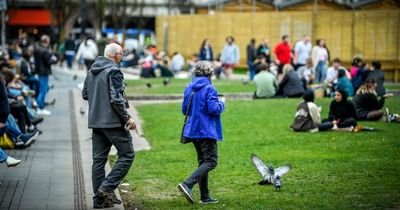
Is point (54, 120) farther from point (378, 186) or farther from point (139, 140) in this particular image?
point (378, 186)

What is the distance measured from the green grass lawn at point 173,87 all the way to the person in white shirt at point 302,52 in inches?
81.1

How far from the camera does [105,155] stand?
1148cm

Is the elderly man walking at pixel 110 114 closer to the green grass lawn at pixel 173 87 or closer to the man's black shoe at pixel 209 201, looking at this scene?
the man's black shoe at pixel 209 201

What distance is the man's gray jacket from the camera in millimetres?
11102

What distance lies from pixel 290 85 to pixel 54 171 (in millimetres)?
13561

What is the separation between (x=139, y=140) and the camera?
18750 mm

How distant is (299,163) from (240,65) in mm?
31913

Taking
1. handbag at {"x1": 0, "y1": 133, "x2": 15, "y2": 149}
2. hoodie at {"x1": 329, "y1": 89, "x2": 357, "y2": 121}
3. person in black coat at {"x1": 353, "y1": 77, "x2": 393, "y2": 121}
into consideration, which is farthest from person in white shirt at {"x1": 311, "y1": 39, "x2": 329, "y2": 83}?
handbag at {"x1": 0, "y1": 133, "x2": 15, "y2": 149}

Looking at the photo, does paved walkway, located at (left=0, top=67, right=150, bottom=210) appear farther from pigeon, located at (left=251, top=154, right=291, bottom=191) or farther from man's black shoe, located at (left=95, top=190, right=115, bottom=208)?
pigeon, located at (left=251, top=154, right=291, bottom=191)

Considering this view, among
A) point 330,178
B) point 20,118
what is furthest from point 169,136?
point 330,178

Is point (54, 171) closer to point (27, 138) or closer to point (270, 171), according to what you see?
point (27, 138)

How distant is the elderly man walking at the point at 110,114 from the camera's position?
11117 millimetres

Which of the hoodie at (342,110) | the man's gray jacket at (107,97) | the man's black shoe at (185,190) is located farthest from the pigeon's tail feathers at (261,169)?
the hoodie at (342,110)

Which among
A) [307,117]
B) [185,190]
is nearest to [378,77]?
[307,117]
